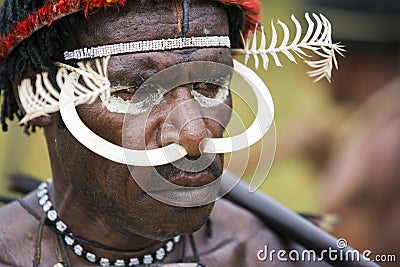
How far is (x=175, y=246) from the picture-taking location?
12.9ft

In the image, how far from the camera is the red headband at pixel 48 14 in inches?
132

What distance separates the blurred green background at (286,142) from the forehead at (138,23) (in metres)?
1.55

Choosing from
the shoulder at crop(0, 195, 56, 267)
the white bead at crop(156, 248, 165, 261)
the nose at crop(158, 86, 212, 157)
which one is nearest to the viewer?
the nose at crop(158, 86, 212, 157)

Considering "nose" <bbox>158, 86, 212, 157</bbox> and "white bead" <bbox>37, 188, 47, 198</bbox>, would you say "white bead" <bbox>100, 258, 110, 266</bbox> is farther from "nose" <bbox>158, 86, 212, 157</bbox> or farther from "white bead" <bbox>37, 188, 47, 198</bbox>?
"nose" <bbox>158, 86, 212, 157</bbox>

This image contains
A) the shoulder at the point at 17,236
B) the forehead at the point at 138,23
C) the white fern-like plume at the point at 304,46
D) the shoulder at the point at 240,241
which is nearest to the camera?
the forehead at the point at 138,23

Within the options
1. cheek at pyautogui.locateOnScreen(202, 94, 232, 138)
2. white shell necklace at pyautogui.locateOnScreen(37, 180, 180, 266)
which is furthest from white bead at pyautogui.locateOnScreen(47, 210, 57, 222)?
cheek at pyautogui.locateOnScreen(202, 94, 232, 138)

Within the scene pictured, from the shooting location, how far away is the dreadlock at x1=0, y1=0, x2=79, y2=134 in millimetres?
3486

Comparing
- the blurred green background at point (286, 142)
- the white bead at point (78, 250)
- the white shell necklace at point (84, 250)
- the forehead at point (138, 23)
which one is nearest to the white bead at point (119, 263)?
the white shell necklace at point (84, 250)

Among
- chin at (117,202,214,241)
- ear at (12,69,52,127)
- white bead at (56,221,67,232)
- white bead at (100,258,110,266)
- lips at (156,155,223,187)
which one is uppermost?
ear at (12,69,52,127)

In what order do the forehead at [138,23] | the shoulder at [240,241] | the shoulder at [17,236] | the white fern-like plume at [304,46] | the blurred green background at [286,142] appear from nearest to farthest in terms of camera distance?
the forehead at [138,23] < the white fern-like plume at [304,46] < the shoulder at [17,236] < the shoulder at [240,241] < the blurred green background at [286,142]

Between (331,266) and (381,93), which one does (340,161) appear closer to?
(381,93)

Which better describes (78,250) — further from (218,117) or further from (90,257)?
(218,117)

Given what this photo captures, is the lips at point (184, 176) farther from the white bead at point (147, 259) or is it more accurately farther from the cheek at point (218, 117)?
the white bead at point (147, 259)

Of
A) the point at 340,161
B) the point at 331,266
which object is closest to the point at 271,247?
the point at 331,266
